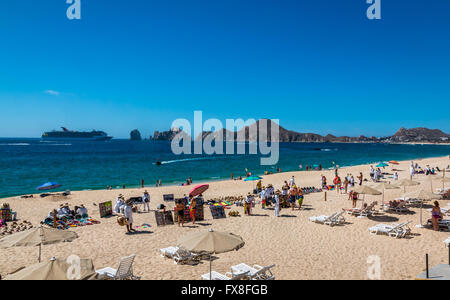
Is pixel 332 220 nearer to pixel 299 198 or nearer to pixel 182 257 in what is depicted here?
pixel 299 198

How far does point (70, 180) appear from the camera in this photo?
1340 inches

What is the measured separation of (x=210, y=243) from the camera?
605cm

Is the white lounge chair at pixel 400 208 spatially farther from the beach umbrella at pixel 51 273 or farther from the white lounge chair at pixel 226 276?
the beach umbrella at pixel 51 273

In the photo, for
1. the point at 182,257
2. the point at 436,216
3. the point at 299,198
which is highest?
the point at 436,216

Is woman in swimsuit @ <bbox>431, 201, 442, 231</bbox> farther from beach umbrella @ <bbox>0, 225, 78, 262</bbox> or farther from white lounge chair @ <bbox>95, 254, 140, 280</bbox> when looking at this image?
beach umbrella @ <bbox>0, 225, 78, 262</bbox>

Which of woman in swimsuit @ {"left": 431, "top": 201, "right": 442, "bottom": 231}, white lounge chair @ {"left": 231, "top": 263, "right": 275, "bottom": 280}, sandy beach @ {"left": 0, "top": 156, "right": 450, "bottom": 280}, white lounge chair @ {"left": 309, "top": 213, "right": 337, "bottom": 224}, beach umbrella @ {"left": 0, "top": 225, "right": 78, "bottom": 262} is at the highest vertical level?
beach umbrella @ {"left": 0, "top": 225, "right": 78, "bottom": 262}

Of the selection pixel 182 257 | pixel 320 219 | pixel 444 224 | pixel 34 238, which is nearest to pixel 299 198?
pixel 320 219

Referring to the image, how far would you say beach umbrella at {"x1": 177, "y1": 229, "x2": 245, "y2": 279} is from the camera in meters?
5.95

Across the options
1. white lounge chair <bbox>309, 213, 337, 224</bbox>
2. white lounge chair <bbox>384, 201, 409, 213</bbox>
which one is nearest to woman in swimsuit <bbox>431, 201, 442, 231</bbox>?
white lounge chair <bbox>384, 201, 409, 213</bbox>

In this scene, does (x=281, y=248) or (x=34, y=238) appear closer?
(x=34, y=238)

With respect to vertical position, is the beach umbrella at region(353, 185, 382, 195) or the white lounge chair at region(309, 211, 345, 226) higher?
the beach umbrella at region(353, 185, 382, 195)
